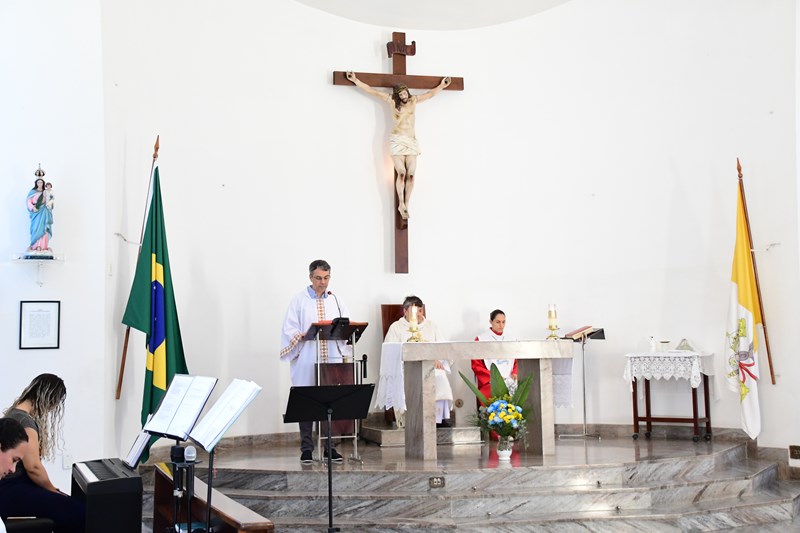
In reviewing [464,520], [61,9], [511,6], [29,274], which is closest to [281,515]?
[464,520]

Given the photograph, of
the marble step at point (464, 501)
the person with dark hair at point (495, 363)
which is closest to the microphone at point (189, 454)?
the marble step at point (464, 501)

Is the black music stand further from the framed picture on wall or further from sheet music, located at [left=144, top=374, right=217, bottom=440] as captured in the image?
the framed picture on wall

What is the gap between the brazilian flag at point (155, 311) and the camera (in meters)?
7.53

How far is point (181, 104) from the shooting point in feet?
29.7

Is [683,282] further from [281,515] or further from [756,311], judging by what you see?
[281,515]

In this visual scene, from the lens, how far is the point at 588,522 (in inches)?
250

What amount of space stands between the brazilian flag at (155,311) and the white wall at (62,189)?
31 centimetres

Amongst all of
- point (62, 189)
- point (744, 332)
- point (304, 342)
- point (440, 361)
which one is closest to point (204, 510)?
point (304, 342)

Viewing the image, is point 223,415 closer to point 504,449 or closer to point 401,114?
point 504,449

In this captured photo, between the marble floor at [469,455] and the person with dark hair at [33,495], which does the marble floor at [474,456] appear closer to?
the marble floor at [469,455]

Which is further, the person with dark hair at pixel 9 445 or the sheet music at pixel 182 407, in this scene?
the sheet music at pixel 182 407

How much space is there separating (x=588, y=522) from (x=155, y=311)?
4016 mm

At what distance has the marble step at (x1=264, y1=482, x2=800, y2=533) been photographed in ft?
20.5

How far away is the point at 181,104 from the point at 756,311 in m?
6.20
